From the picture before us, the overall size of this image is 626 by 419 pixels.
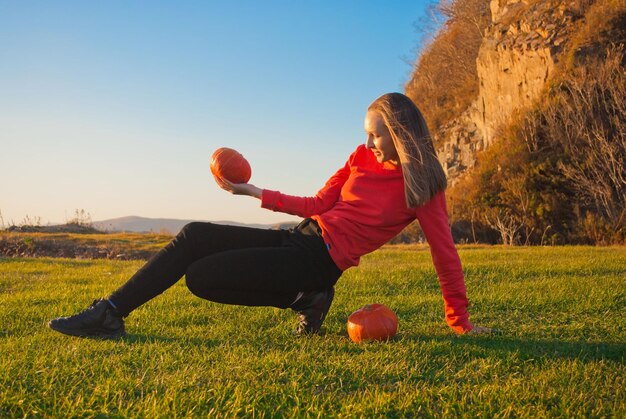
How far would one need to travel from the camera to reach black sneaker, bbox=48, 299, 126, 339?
4375 millimetres

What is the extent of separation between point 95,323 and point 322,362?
1.83 m

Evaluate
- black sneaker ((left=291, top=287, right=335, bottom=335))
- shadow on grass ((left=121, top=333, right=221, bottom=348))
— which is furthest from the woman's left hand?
shadow on grass ((left=121, top=333, right=221, bottom=348))

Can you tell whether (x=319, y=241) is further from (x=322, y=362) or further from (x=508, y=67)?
(x=508, y=67)

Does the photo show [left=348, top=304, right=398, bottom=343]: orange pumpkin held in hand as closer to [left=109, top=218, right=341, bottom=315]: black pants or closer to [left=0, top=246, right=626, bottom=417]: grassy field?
[left=0, top=246, right=626, bottom=417]: grassy field

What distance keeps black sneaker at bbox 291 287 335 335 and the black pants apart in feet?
0.52

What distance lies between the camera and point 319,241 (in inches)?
174

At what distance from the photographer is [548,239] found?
66.2 ft

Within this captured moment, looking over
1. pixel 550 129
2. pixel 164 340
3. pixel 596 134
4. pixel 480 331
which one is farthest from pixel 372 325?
pixel 550 129

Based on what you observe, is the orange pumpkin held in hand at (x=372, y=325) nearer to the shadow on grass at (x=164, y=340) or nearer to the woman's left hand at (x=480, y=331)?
the woman's left hand at (x=480, y=331)

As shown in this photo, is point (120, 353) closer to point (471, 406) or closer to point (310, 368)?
point (310, 368)

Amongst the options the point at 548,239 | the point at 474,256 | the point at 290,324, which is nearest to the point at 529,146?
the point at 548,239

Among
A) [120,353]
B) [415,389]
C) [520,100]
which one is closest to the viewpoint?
[415,389]

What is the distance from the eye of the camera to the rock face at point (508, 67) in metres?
25.4

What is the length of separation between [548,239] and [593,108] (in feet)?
18.2
